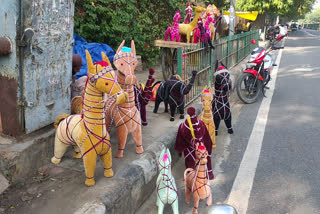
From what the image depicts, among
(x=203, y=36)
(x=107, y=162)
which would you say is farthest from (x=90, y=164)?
(x=203, y=36)

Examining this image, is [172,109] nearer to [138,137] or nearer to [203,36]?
[138,137]

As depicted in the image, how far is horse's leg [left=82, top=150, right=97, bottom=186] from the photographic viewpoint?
2.87 m

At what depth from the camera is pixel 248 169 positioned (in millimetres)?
3979

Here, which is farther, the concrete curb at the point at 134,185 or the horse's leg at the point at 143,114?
the horse's leg at the point at 143,114

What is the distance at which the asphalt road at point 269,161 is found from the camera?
3.30 m

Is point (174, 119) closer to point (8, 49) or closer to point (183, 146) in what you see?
point (183, 146)

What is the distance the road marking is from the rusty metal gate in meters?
2.23

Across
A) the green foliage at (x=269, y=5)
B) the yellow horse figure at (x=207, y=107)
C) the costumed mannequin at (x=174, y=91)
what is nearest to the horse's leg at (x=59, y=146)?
the yellow horse figure at (x=207, y=107)

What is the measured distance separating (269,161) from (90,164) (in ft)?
8.18

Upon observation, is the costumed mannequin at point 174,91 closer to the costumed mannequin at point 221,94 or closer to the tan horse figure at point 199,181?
the costumed mannequin at point 221,94

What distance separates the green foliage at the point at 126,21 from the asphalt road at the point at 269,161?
11.2 ft

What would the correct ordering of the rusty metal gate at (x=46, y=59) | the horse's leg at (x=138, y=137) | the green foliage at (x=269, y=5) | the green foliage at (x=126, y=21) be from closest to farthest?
1. the rusty metal gate at (x=46, y=59)
2. the horse's leg at (x=138, y=137)
3. the green foliage at (x=126, y=21)
4. the green foliage at (x=269, y=5)

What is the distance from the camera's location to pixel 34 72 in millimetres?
3209

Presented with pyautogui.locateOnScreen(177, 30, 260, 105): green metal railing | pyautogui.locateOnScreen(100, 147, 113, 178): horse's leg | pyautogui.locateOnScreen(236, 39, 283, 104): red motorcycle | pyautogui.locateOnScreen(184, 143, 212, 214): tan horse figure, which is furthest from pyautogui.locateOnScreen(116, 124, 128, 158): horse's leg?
pyautogui.locateOnScreen(236, 39, 283, 104): red motorcycle
